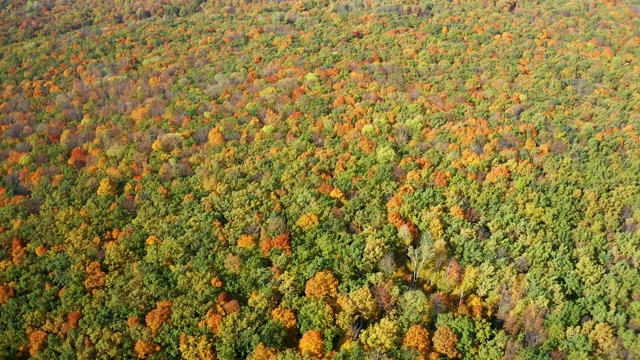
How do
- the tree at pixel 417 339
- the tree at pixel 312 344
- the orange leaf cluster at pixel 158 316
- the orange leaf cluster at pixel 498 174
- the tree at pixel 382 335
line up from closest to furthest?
the tree at pixel 382 335
the tree at pixel 417 339
the tree at pixel 312 344
the orange leaf cluster at pixel 158 316
the orange leaf cluster at pixel 498 174

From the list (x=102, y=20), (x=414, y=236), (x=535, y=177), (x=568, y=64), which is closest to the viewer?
(x=414, y=236)

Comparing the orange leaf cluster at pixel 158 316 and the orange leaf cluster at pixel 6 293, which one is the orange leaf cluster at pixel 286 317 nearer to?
the orange leaf cluster at pixel 158 316

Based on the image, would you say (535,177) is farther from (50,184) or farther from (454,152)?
(50,184)

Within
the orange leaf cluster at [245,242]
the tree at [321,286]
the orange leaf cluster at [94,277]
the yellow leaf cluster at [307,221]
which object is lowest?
the tree at [321,286]

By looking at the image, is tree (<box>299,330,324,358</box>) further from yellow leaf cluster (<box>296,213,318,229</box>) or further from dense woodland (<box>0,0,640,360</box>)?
yellow leaf cluster (<box>296,213,318,229</box>)

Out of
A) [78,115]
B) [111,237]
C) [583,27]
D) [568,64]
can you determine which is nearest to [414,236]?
[111,237]

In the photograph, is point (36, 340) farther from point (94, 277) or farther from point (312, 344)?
point (312, 344)

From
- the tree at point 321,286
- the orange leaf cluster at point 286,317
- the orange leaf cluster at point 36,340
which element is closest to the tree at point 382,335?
the tree at point 321,286

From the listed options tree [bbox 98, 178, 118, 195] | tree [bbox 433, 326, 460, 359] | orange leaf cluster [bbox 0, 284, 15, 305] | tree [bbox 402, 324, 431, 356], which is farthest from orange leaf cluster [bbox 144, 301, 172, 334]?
tree [bbox 433, 326, 460, 359]
